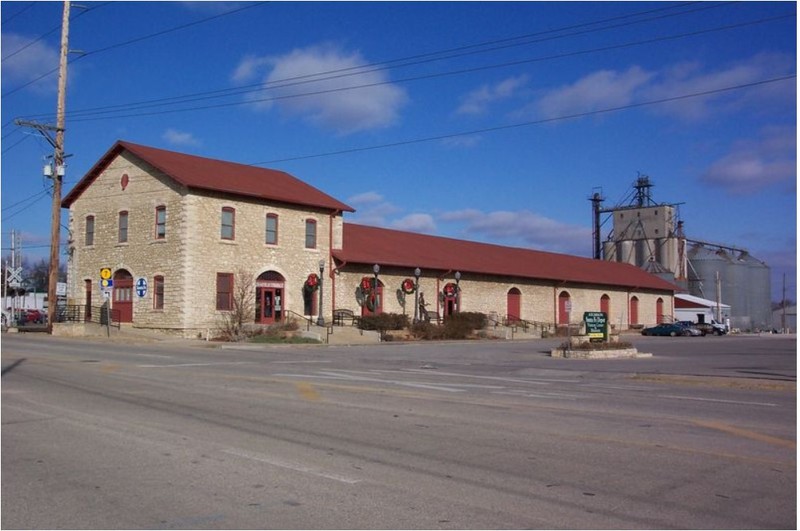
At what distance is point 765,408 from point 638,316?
2410 inches

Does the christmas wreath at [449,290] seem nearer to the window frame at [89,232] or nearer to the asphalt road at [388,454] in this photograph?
the window frame at [89,232]

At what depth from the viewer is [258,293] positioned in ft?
143

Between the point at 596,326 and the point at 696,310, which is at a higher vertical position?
the point at 696,310

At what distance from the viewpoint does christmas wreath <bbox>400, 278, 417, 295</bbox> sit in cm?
4969

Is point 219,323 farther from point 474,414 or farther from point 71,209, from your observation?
point 474,414

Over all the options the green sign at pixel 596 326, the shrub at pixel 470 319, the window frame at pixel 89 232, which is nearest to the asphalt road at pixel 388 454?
the green sign at pixel 596 326

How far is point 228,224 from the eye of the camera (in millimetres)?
42281

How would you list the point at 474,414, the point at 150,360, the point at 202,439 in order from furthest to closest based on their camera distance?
the point at 150,360, the point at 474,414, the point at 202,439

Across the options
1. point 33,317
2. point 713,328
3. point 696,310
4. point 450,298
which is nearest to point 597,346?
point 450,298

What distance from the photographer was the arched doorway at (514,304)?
57594 millimetres

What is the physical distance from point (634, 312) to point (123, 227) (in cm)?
4654

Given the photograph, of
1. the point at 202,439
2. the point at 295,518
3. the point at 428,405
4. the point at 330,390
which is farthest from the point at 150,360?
the point at 295,518

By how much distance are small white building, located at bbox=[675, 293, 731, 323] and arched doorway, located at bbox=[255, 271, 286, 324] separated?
53.3 m

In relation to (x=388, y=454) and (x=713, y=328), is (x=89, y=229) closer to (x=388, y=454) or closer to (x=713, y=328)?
(x=388, y=454)
